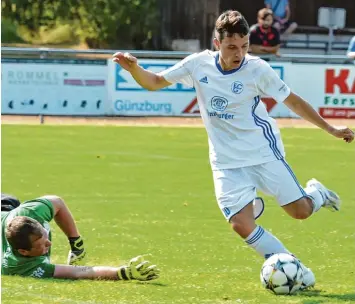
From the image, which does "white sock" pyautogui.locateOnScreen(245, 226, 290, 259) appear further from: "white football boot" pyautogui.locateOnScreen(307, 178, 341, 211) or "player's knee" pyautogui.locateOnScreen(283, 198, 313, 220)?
"white football boot" pyautogui.locateOnScreen(307, 178, 341, 211)

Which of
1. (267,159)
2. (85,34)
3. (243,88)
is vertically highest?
(243,88)

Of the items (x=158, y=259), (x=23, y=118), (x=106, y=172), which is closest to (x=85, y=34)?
(x=23, y=118)

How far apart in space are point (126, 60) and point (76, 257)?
155cm

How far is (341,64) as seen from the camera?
859 inches

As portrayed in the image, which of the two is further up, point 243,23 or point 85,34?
point 243,23

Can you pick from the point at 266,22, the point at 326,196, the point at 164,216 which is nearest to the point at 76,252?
the point at 326,196

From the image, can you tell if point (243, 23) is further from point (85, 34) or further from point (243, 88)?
point (85, 34)

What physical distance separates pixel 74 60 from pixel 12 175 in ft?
25.8

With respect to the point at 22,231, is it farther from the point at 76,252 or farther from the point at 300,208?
the point at 300,208

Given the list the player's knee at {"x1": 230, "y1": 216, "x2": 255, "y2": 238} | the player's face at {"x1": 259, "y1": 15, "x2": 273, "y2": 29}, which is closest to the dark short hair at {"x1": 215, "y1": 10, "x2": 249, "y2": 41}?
the player's knee at {"x1": 230, "y1": 216, "x2": 255, "y2": 238}

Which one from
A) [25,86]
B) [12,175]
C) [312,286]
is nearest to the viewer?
[312,286]

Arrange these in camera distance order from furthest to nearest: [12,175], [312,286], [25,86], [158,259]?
1. [25,86]
2. [12,175]
3. [158,259]
4. [312,286]

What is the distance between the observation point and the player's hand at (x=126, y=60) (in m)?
7.95

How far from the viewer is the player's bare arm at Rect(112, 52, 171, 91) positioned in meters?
7.96
